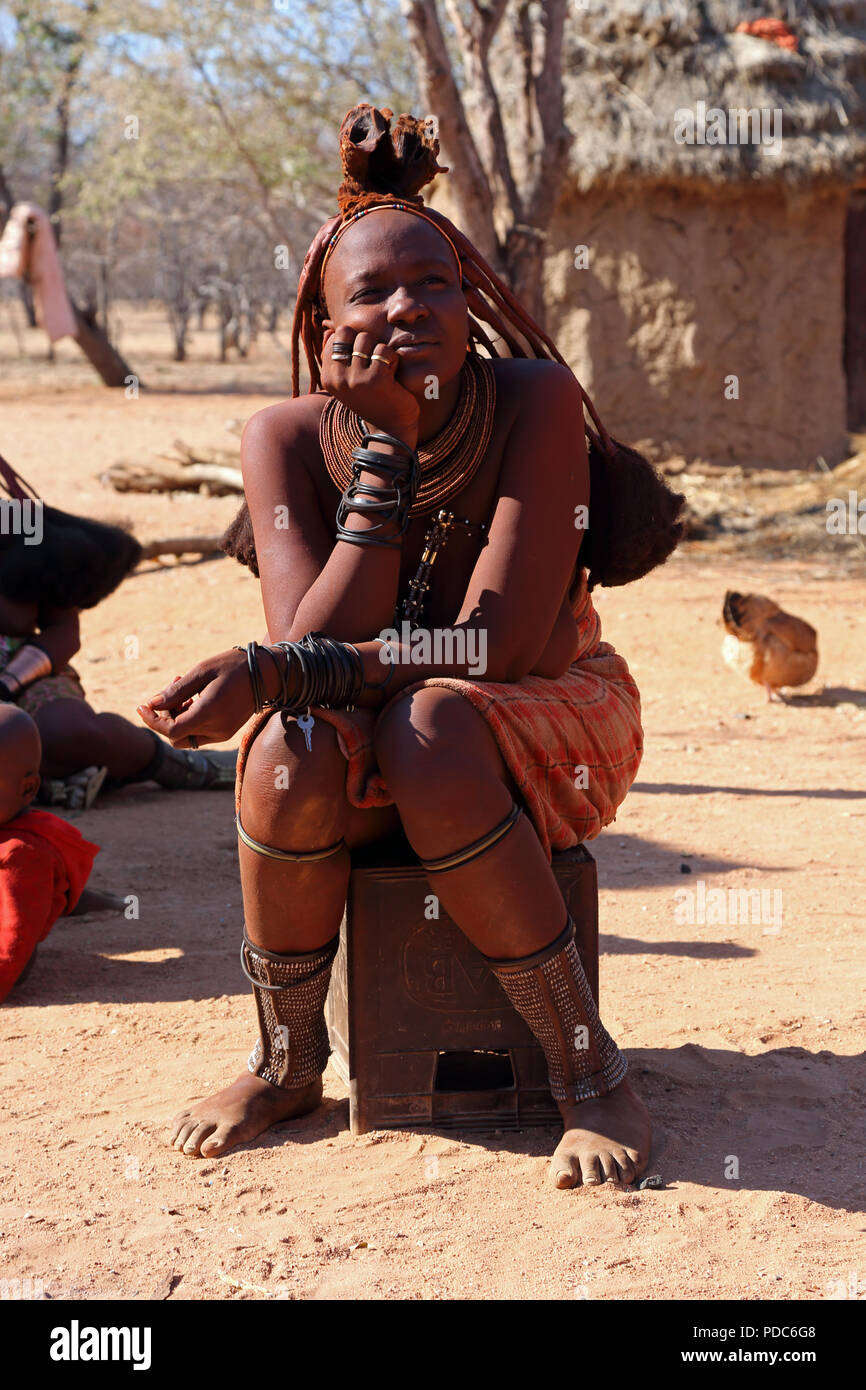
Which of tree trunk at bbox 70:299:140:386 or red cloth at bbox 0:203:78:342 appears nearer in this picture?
red cloth at bbox 0:203:78:342

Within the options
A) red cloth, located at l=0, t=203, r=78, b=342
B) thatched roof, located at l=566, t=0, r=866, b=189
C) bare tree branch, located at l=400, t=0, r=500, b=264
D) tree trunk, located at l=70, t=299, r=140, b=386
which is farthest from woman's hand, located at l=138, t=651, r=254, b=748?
tree trunk, located at l=70, t=299, r=140, b=386

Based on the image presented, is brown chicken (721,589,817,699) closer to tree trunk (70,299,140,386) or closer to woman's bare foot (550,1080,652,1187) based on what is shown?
woman's bare foot (550,1080,652,1187)

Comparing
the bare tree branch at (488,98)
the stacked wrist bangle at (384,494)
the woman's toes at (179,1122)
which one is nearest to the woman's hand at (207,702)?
the stacked wrist bangle at (384,494)

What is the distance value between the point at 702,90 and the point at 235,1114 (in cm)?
989

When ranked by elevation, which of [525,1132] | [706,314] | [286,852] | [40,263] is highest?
[40,263]

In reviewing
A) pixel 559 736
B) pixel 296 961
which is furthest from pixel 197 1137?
pixel 559 736

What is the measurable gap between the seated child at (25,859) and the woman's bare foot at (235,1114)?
74cm

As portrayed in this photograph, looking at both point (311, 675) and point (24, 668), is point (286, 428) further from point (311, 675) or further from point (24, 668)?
point (24, 668)

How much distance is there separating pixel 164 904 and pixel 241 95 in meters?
14.3

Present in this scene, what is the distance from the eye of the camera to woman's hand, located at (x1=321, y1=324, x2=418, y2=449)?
239 centimetres

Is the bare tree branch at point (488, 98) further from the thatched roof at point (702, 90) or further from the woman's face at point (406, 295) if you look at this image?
the woman's face at point (406, 295)

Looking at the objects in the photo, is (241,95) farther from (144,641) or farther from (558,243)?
(144,641)

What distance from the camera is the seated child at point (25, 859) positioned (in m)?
3.17

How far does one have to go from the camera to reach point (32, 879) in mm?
3201
